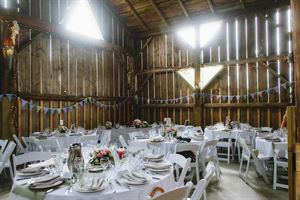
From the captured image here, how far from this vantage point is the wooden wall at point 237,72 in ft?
26.0

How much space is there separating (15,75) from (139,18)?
16.8 ft

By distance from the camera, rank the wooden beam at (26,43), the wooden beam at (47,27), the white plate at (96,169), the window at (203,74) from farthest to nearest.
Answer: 1. the window at (203,74)
2. the wooden beam at (26,43)
3. the wooden beam at (47,27)
4. the white plate at (96,169)

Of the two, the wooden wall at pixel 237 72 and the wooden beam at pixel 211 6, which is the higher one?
the wooden beam at pixel 211 6

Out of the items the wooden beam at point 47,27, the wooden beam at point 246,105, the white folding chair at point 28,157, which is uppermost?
the wooden beam at point 47,27

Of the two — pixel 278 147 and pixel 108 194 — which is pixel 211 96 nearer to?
pixel 278 147

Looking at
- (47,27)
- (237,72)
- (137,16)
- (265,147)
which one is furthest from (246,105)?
(47,27)

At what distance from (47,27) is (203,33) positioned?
17.1ft

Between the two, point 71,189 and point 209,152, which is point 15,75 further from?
point 71,189

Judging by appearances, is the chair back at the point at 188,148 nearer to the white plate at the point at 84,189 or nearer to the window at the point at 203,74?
the white plate at the point at 84,189

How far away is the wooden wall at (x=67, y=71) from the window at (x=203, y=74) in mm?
2551

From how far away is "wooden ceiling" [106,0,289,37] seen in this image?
327 inches

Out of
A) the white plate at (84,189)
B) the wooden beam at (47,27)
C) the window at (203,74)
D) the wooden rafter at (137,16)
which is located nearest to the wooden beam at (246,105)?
the window at (203,74)

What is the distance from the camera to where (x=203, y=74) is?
9203mm

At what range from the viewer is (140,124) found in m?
8.12
